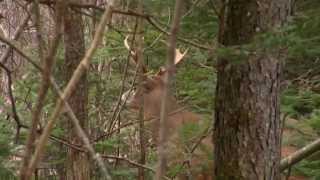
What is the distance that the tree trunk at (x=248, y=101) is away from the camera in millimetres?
3309

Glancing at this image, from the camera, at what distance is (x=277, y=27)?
3031 millimetres

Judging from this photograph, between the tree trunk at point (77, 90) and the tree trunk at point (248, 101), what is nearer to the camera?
the tree trunk at point (248, 101)

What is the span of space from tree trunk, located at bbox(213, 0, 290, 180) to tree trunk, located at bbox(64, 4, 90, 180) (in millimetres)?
2125

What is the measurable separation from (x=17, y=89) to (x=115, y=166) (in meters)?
1.42

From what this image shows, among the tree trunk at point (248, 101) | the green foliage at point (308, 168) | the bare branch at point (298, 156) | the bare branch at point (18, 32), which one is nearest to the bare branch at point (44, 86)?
the bare branch at point (18, 32)

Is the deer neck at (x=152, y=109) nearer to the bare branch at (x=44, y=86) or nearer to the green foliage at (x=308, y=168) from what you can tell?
the green foliage at (x=308, y=168)

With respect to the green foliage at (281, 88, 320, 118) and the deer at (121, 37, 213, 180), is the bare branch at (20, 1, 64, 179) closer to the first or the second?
the green foliage at (281, 88, 320, 118)

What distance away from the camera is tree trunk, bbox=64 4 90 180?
17.5 feet

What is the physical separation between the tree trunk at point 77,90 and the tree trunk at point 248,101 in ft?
6.97

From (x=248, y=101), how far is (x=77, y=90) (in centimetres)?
234

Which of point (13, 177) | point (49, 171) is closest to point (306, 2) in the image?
point (13, 177)

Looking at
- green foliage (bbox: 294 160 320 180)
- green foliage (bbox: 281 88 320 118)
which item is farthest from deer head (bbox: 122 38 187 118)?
green foliage (bbox: 294 160 320 180)

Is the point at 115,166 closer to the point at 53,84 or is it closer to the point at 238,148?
the point at 238,148

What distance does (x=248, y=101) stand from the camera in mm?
3398
